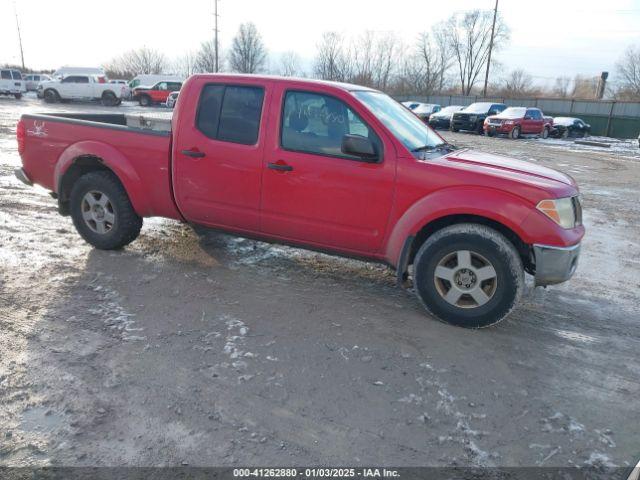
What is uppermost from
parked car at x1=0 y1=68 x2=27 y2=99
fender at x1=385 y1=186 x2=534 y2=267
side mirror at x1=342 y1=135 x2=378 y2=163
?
parked car at x1=0 y1=68 x2=27 y2=99

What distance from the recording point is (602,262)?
573 centimetres

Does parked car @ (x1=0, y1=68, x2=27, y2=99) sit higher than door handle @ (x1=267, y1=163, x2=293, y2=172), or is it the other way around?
parked car @ (x1=0, y1=68, x2=27, y2=99)

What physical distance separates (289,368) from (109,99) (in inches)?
1363

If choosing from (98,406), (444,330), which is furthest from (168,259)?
(444,330)

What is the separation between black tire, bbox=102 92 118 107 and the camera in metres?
32.7

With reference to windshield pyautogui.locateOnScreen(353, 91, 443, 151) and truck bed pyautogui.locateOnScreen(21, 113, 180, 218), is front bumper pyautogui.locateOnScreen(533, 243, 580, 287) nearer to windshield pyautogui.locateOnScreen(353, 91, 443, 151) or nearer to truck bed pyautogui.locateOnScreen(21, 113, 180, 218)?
windshield pyautogui.locateOnScreen(353, 91, 443, 151)

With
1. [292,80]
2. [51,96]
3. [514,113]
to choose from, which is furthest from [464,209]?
[51,96]

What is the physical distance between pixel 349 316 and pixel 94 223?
10.1 feet

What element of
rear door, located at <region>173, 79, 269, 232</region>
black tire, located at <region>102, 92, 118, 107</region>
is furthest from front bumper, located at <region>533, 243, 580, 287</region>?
black tire, located at <region>102, 92, 118, 107</region>

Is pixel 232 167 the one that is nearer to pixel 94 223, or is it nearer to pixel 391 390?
pixel 94 223

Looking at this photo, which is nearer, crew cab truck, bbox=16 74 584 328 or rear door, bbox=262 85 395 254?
crew cab truck, bbox=16 74 584 328

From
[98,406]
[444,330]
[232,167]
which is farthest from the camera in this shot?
[232,167]

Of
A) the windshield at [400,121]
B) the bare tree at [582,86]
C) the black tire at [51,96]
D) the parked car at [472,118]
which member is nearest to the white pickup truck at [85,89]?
the black tire at [51,96]

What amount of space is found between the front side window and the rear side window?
0.99ft
